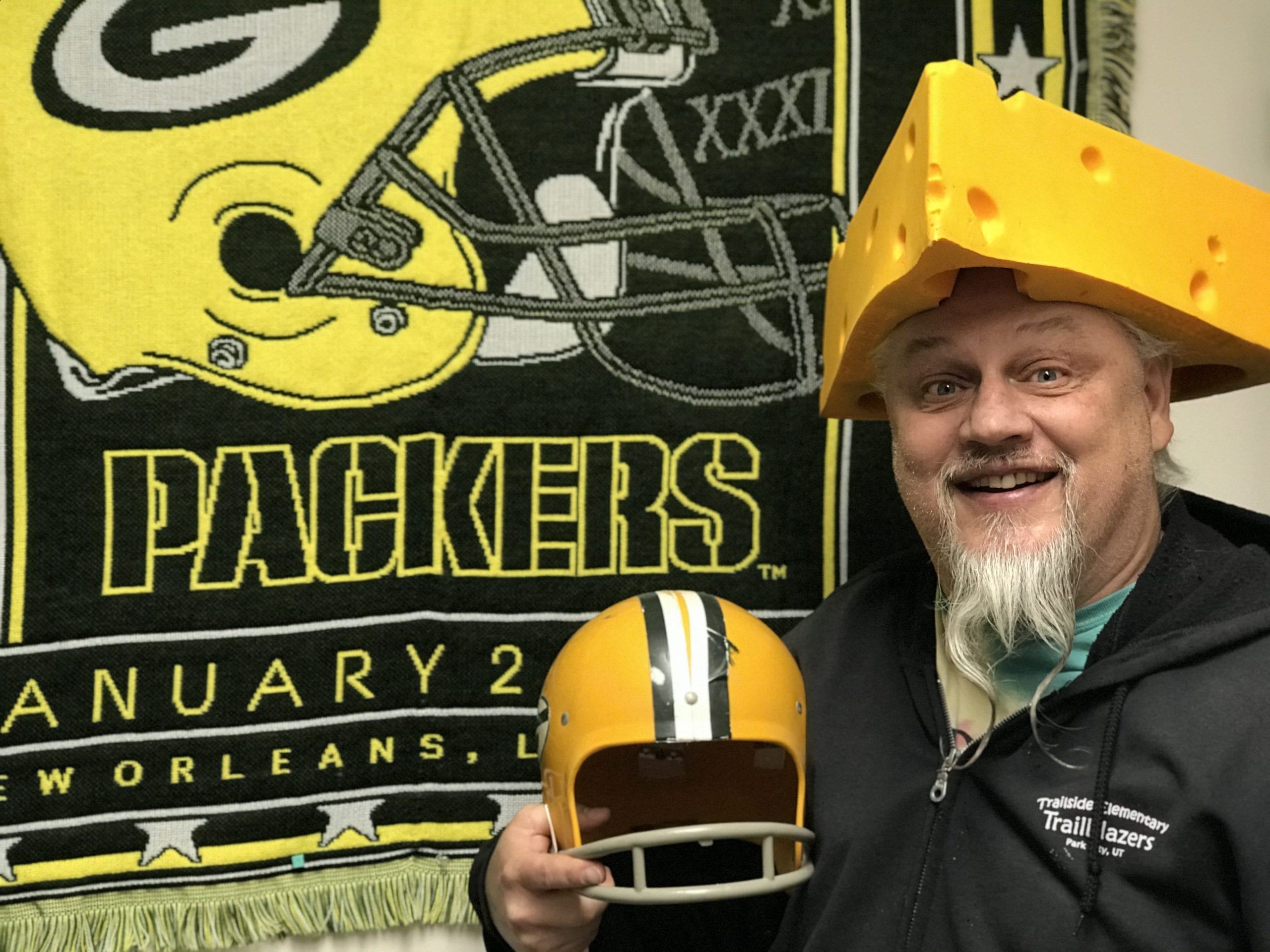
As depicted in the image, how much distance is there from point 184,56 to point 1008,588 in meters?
1.12

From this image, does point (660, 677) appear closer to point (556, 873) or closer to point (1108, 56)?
point (556, 873)

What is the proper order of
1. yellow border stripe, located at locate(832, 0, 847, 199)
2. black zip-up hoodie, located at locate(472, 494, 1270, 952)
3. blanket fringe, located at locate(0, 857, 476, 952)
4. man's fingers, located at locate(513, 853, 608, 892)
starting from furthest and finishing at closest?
yellow border stripe, located at locate(832, 0, 847, 199)
blanket fringe, located at locate(0, 857, 476, 952)
man's fingers, located at locate(513, 853, 608, 892)
black zip-up hoodie, located at locate(472, 494, 1270, 952)

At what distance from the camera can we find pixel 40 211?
4.45 ft

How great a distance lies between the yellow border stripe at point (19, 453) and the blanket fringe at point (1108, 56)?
1.37m

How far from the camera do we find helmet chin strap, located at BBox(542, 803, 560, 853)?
1.13 meters

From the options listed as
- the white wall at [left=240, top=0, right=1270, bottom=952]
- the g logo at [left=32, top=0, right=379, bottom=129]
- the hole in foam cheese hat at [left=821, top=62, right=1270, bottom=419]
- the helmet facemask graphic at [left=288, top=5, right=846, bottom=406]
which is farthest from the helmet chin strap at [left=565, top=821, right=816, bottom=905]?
the g logo at [left=32, top=0, right=379, bottom=129]

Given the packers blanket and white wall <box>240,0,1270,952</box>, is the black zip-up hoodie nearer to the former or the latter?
the packers blanket

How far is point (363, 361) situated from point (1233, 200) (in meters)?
0.98

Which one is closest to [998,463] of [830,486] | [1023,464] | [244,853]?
[1023,464]

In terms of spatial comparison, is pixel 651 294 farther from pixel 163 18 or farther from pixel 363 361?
pixel 163 18

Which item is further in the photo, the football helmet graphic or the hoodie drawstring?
the football helmet graphic

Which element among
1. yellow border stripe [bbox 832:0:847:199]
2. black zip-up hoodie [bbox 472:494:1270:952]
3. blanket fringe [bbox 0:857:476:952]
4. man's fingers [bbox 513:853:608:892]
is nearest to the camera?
black zip-up hoodie [bbox 472:494:1270:952]

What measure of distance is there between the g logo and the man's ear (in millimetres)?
989

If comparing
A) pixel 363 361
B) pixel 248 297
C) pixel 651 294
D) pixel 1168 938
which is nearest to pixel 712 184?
pixel 651 294
